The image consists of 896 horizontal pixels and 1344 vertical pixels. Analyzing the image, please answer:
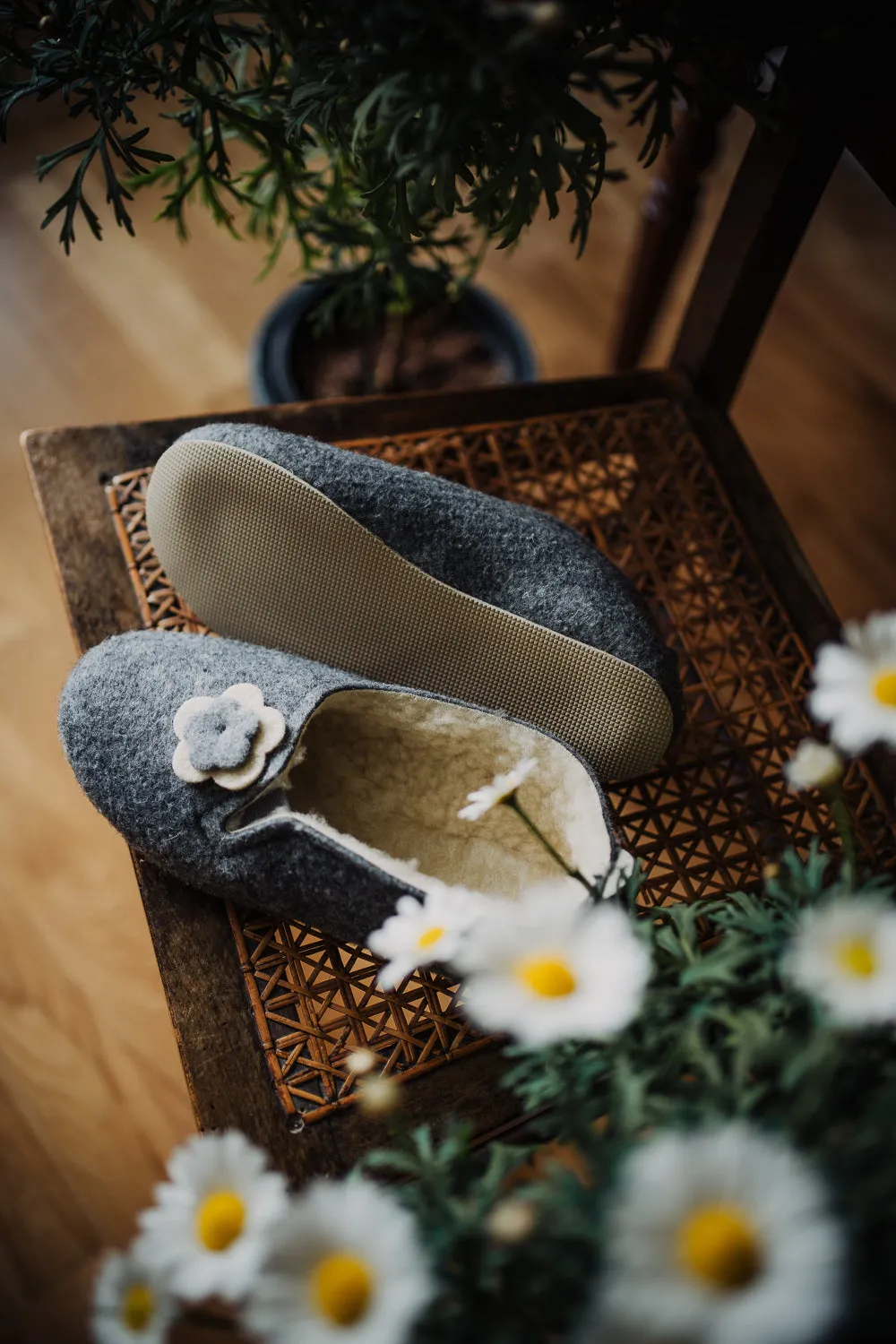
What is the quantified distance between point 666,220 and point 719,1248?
1.01 m

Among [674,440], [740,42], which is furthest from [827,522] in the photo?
[740,42]

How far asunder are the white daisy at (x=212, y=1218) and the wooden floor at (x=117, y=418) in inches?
24.5

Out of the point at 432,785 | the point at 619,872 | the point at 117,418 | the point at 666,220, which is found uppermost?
the point at 666,220

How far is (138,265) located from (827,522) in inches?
41.1

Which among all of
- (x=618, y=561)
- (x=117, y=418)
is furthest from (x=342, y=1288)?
(x=117, y=418)

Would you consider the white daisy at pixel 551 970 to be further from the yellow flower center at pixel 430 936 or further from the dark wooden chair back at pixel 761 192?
the dark wooden chair back at pixel 761 192

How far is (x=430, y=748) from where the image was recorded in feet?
2.35

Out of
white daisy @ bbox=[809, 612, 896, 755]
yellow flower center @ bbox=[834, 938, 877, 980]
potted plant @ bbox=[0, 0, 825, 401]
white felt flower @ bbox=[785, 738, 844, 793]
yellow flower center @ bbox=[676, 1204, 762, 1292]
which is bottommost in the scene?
yellow flower center @ bbox=[676, 1204, 762, 1292]

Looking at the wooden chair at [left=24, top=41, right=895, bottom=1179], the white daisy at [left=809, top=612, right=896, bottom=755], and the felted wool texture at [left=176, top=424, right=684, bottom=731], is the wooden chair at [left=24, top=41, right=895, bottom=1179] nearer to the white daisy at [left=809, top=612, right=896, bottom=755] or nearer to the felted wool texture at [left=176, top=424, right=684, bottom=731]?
the felted wool texture at [left=176, top=424, right=684, bottom=731]

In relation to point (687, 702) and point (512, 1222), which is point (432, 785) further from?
point (512, 1222)

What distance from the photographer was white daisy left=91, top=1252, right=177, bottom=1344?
38 cm

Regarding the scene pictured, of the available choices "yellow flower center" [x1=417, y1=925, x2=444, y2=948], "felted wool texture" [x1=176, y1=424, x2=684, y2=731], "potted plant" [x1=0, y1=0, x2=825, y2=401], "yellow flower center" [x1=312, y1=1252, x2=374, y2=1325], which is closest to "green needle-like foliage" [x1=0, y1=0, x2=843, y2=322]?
"potted plant" [x1=0, y1=0, x2=825, y2=401]

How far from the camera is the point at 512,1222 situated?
0.35 meters

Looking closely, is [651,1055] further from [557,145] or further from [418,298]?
[418,298]
